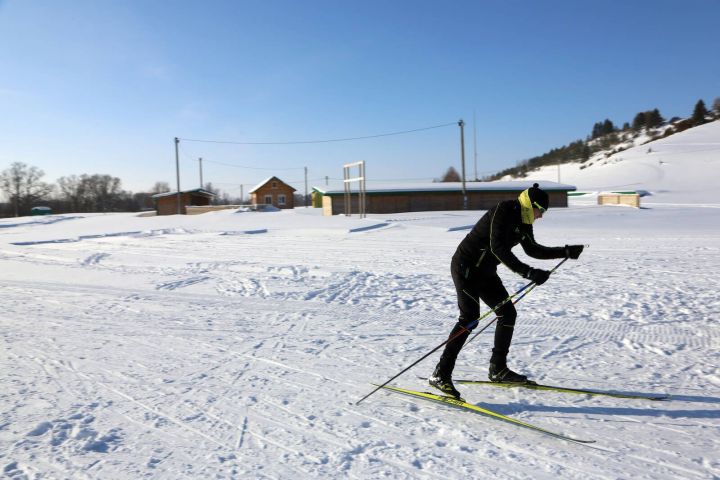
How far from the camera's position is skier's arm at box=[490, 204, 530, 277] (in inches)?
161

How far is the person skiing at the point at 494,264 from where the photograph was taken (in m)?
4.15

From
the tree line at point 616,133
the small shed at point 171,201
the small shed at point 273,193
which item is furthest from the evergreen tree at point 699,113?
the small shed at point 171,201

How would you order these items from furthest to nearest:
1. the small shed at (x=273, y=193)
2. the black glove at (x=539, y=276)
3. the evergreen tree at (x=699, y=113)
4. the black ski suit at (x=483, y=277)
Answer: the evergreen tree at (x=699, y=113) → the small shed at (x=273, y=193) → the black ski suit at (x=483, y=277) → the black glove at (x=539, y=276)

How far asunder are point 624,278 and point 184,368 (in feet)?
29.6

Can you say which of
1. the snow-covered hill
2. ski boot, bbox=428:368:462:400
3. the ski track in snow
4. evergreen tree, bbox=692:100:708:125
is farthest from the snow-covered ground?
ski boot, bbox=428:368:462:400

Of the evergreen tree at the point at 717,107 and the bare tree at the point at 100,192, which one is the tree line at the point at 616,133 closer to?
the evergreen tree at the point at 717,107

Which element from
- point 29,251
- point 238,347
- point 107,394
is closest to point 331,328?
point 238,347

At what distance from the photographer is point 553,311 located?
764 cm

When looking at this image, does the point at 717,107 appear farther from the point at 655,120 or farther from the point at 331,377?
the point at 331,377

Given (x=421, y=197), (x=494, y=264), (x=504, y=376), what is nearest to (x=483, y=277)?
(x=494, y=264)

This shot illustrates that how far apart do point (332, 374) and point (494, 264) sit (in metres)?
2.07

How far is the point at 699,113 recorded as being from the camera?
13625 centimetres

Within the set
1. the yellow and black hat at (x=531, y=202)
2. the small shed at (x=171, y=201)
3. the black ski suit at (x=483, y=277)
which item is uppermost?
the small shed at (x=171, y=201)

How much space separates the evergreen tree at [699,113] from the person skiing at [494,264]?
6441 inches
